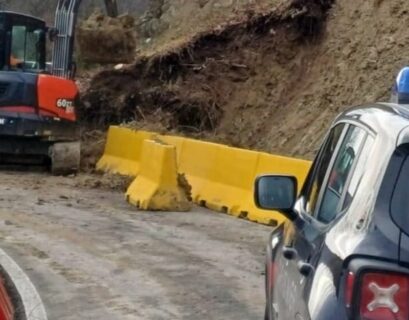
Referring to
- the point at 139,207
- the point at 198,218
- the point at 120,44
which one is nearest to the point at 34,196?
the point at 139,207

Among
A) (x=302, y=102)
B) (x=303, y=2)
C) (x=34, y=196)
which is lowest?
(x=34, y=196)

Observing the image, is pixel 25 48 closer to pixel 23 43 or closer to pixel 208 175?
pixel 23 43

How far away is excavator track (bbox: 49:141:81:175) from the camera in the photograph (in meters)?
19.4

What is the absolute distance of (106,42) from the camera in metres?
26.9

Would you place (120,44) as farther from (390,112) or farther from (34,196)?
(390,112)

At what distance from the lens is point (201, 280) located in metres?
10.3

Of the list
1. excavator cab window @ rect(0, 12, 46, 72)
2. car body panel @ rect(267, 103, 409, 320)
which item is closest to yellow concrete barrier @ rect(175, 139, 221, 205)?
excavator cab window @ rect(0, 12, 46, 72)

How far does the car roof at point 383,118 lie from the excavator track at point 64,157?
14586 mm

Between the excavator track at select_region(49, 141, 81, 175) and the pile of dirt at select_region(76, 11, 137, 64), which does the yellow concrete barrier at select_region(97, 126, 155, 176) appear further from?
the pile of dirt at select_region(76, 11, 137, 64)

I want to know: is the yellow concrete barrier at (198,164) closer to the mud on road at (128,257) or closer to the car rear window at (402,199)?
the mud on road at (128,257)

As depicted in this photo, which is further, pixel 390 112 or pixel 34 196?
pixel 34 196

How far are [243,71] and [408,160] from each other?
17796mm

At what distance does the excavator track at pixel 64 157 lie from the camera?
63.7 ft

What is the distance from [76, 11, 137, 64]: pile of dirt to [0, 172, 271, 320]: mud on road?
32.3 ft
